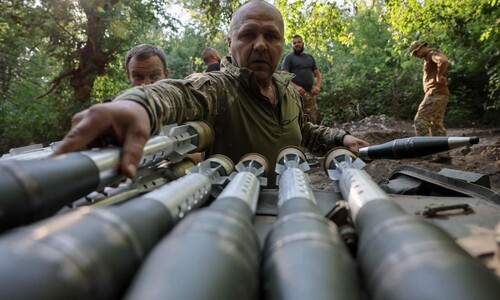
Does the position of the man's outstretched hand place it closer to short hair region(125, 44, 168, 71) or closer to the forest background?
short hair region(125, 44, 168, 71)

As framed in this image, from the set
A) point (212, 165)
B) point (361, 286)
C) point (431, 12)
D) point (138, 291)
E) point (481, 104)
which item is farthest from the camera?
point (481, 104)

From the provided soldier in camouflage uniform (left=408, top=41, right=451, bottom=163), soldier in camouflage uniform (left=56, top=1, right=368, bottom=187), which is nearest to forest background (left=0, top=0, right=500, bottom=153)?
soldier in camouflage uniform (left=408, top=41, right=451, bottom=163)

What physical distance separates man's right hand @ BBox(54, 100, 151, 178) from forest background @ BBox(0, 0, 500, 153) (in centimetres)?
888

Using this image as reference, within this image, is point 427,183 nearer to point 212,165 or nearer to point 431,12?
point 212,165

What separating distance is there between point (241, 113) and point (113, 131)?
1.70 metres

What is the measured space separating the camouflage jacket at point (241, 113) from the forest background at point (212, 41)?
22.3ft

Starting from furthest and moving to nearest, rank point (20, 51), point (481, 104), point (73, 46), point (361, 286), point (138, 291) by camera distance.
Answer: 1. point (481, 104)
2. point (73, 46)
3. point (20, 51)
4. point (361, 286)
5. point (138, 291)

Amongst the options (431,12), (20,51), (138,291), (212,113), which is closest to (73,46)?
(20,51)

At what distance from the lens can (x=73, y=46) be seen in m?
13.5

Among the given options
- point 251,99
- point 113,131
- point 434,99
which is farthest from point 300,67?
point 113,131

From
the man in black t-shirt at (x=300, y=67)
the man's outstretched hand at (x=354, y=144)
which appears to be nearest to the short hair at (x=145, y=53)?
the man's outstretched hand at (x=354, y=144)

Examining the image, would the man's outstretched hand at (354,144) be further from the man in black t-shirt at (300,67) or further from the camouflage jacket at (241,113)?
the man in black t-shirt at (300,67)

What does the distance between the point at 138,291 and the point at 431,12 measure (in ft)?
34.2

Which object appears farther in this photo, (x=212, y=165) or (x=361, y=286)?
(x=212, y=165)
